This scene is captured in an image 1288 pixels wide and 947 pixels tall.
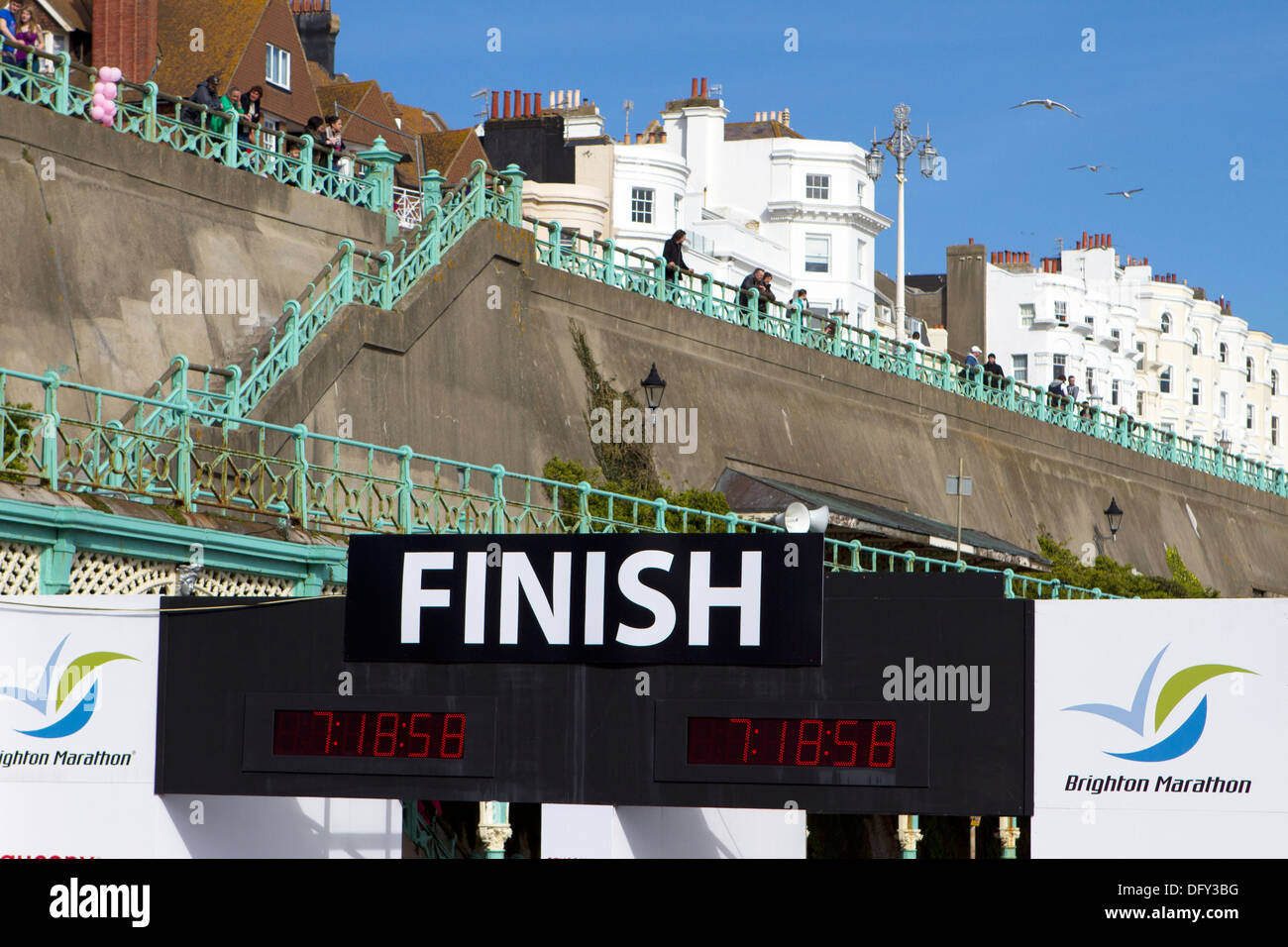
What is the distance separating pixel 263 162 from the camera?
2914cm

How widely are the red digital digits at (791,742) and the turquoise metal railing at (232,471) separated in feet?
7.24

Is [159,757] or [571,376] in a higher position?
[571,376]

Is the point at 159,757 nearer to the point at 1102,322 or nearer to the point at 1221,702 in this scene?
the point at 1221,702

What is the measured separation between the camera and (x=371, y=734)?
13727 millimetres

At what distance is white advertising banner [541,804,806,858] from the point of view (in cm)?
1334

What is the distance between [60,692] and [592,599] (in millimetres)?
4215

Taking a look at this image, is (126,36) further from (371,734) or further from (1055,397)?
(371,734)

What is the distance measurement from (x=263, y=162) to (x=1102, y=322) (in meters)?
72.9

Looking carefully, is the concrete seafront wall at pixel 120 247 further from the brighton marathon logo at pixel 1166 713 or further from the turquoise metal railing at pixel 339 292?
the brighton marathon logo at pixel 1166 713

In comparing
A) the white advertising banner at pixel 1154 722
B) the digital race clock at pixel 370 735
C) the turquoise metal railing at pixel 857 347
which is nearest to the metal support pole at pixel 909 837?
the white advertising banner at pixel 1154 722

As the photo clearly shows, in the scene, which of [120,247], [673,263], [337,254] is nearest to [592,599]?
[120,247]

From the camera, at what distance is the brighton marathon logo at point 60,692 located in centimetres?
1429

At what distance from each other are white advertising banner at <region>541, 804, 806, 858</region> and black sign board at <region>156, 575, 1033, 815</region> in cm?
22
